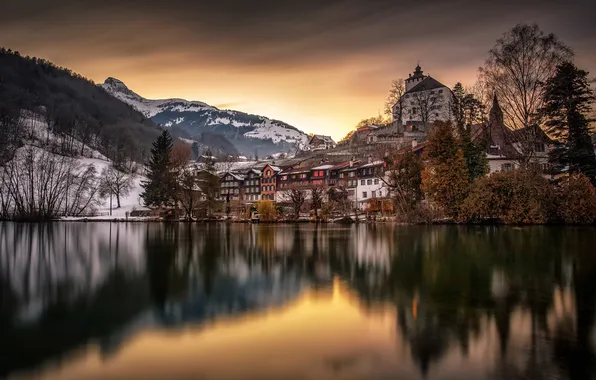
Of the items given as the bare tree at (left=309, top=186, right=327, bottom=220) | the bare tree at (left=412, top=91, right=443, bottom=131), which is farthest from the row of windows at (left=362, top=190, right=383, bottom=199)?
the bare tree at (left=412, top=91, right=443, bottom=131)

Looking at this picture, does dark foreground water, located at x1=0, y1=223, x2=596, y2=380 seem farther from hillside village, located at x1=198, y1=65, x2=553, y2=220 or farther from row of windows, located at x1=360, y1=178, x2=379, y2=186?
row of windows, located at x1=360, y1=178, x2=379, y2=186

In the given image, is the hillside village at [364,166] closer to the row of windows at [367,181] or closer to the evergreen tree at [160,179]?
the row of windows at [367,181]

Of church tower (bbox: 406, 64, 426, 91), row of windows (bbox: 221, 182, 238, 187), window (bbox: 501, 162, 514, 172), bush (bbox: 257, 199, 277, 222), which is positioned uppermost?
church tower (bbox: 406, 64, 426, 91)

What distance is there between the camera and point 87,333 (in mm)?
9477

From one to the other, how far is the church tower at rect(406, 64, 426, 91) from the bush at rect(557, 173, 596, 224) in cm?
8101

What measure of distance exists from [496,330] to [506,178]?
36.6 m

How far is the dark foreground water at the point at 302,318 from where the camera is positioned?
24.9 ft

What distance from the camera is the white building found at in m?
106

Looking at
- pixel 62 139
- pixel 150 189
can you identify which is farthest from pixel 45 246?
pixel 62 139

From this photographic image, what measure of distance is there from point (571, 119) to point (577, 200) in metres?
7.49

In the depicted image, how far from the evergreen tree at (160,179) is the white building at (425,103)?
5008 centimetres

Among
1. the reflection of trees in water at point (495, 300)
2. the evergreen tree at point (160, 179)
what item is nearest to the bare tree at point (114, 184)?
the evergreen tree at point (160, 179)

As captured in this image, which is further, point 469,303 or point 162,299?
point 162,299

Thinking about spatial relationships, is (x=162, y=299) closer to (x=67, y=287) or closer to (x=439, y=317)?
(x=67, y=287)
